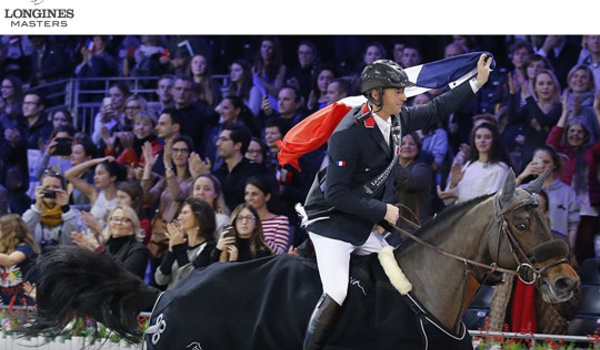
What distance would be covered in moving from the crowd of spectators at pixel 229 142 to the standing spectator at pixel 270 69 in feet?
0.05

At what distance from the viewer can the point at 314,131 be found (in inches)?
232

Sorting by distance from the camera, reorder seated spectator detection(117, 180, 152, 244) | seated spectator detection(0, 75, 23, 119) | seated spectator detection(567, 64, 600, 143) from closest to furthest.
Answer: seated spectator detection(567, 64, 600, 143) → seated spectator detection(117, 180, 152, 244) → seated spectator detection(0, 75, 23, 119)

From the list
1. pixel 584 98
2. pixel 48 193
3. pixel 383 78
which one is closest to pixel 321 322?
pixel 383 78

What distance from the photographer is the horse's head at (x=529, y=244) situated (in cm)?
518

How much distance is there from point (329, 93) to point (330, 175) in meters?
4.47

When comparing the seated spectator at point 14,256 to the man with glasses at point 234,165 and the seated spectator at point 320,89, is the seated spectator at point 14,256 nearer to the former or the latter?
the man with glasses at point 234,165

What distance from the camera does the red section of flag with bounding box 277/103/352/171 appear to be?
5879 millimetres

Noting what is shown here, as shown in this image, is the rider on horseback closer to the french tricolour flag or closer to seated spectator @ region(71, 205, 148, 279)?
the french tricolour flag

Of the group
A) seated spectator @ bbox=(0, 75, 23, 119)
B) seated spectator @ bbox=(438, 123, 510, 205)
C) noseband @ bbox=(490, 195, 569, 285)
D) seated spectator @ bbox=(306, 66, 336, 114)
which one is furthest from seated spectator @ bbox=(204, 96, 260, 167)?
noseband @ bbox=(490, 195, 569, 285)
